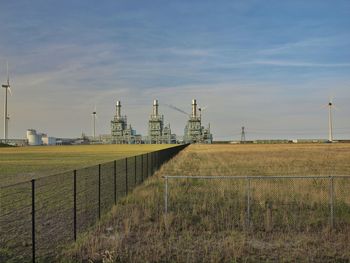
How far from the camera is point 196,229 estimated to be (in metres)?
13.3

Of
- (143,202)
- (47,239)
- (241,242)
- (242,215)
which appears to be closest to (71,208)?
(143,202)

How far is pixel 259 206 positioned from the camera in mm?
16812

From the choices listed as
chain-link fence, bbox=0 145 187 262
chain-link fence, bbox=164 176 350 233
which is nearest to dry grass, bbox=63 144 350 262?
chain-link fence, bbox=164 176 350 233

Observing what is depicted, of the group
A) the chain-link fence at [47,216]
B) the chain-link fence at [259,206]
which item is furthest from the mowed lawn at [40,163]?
the chain-link fence at [259,206]

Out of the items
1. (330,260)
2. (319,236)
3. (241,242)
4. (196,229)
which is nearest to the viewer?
(330,260)

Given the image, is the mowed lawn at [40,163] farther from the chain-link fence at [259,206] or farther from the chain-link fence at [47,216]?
the chain-link fence at [259,206]

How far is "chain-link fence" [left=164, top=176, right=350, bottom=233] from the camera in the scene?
13688 mm

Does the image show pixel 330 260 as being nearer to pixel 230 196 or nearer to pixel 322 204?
pixel 322 204

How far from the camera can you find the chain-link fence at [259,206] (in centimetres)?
1369

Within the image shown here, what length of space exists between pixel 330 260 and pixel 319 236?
241cm

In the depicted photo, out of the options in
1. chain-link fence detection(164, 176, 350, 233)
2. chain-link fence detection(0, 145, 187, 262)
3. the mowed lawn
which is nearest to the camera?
chain-link fence detection(0, 145, 187, 262)

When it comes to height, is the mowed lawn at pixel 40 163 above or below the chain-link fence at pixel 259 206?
above

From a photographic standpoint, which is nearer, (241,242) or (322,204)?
(241,242)

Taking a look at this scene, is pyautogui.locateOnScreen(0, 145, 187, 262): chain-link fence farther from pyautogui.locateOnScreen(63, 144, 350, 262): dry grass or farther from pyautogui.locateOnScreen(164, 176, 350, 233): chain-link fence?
pyautogui.locateOnScreen(164, 176, 350, 233): chain-link fence
